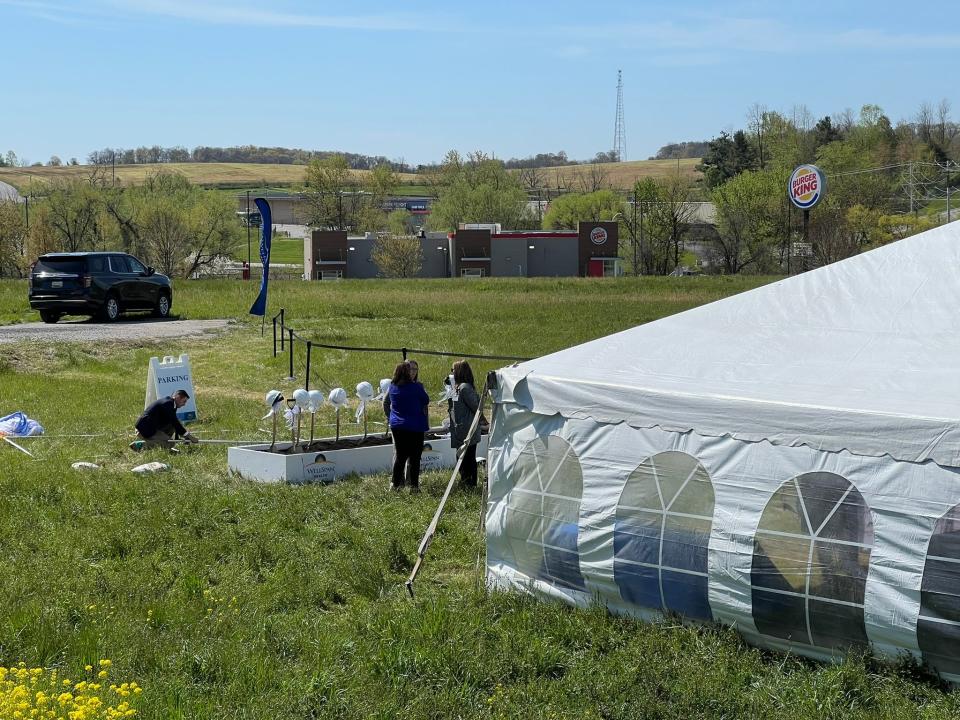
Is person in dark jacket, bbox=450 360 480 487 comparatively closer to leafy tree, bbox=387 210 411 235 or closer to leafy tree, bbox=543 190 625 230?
leafy tree, bbox=543 190 625 230

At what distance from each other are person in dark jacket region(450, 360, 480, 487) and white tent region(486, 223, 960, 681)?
3.40 meters

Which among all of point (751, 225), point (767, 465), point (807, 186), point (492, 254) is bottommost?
point (767, 465)

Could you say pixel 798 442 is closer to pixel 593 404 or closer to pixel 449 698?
pixel 593 404

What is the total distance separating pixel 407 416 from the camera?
477 inches

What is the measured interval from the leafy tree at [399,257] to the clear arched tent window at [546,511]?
7823 cm

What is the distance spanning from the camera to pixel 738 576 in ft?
24.3

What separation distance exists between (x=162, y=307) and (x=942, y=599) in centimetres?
2815

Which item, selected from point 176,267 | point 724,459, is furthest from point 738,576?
point 176,267

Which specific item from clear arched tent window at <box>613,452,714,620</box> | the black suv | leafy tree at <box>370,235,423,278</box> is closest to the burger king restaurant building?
leafy tree at <box>370,235,423,278</box>

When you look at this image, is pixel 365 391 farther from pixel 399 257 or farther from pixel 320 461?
pixel 399 257

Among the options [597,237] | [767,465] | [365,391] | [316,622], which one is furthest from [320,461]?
[597,237]

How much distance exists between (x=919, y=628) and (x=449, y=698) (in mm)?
2819

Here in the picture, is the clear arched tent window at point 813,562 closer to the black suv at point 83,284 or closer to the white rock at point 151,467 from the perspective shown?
the white rock at point 151,467

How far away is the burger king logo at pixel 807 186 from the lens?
205 ft
